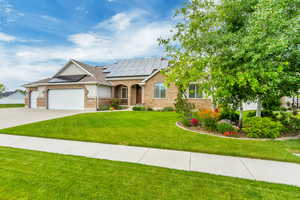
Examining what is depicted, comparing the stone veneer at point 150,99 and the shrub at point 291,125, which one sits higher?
the stone veneer at point 150,99

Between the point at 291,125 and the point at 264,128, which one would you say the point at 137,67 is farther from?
the point at 291,125

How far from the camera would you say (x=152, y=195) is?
226 cm

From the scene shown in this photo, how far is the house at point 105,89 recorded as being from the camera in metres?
16.2

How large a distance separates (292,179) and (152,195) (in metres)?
3.06

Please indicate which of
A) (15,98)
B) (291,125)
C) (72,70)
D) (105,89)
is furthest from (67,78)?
(15,98)

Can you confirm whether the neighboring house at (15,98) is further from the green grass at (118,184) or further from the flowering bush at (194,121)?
the flowering bush at (194,121)

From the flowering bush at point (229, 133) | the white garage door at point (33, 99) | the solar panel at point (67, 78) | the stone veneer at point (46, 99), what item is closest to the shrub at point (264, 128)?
the flowering bush at point (229, 133)

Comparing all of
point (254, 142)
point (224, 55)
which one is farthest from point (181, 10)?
point (254, 142)

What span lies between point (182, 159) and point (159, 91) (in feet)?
42.2

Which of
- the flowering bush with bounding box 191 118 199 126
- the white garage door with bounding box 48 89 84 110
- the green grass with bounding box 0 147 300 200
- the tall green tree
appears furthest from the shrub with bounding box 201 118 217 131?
the white garage door with bounding box 48 89 84 110

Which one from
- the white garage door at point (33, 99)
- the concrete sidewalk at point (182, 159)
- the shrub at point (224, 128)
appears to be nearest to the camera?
the concrete sidewalk at point (182, 159)

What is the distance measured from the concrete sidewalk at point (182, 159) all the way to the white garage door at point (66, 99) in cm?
1210

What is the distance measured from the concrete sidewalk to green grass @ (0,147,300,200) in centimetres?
34

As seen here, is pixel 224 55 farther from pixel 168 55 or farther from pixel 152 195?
pixel 152 195
